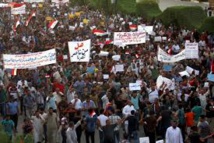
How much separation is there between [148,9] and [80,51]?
18056 mm

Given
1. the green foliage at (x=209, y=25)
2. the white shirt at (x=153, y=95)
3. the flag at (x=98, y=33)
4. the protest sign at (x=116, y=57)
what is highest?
the white shirt at (x=153, y=95)

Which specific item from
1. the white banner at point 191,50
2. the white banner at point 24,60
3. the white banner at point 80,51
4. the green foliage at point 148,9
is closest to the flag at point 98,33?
the green foliage at point 148,9

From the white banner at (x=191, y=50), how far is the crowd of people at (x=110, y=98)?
26cm

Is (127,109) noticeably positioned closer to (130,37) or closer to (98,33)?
(130,37)

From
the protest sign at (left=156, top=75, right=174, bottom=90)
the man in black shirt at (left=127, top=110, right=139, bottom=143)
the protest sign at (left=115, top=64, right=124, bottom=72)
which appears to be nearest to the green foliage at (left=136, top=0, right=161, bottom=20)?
the protest sign at (left=115, top=64, right=124, bottom=72)

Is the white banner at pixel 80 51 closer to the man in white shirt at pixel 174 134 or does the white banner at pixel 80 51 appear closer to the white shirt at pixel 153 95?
the white shirt at pixel 153 95

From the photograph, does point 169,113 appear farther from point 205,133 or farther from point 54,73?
point 54,73

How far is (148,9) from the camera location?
4012 centimetres

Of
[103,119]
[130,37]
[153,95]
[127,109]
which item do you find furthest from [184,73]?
[103,119]

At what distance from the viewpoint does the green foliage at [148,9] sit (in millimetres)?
39344

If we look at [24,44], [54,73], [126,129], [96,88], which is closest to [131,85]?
[96,88]

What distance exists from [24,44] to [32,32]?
369cm

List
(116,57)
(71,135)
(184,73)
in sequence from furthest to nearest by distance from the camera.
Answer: (116,57) → (184,73) → (71,135)

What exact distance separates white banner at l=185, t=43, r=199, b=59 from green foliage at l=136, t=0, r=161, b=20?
1589 cm
